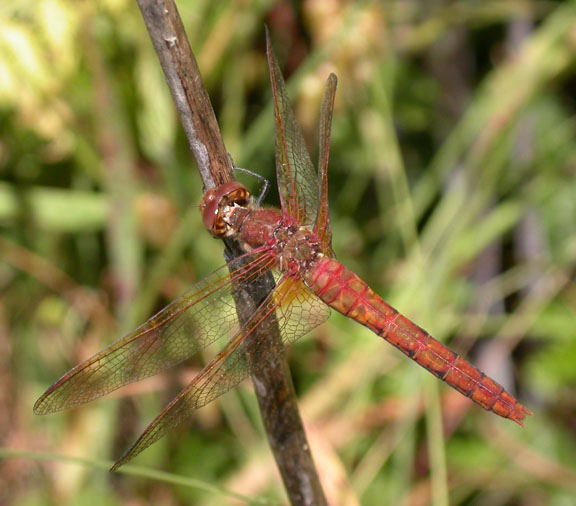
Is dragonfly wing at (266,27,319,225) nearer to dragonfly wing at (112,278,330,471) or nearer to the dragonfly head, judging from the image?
the dragonfly head

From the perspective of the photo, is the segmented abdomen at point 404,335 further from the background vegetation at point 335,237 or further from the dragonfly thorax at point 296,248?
the background vegetation at point 335,237

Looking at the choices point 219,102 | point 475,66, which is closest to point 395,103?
point 475,66

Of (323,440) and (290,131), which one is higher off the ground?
(290,131)

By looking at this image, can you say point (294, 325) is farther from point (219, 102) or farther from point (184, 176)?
point (219, 102)

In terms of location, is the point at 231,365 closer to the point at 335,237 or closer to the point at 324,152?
the point at 324,152

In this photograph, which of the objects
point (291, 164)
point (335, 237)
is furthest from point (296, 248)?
point (335, 237)

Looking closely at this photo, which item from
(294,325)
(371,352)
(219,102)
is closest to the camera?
(294,325)

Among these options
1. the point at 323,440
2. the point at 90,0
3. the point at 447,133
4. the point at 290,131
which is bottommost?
the point at 323,440
